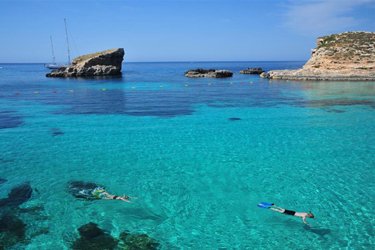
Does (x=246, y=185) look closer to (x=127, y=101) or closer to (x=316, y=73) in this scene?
(x=127, y=101)

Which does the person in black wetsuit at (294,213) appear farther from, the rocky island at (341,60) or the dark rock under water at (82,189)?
the rocky island at (341,60)

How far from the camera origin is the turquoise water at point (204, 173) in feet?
36.7

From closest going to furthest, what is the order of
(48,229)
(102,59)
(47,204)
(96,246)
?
(96,246) → (48,229) → (47,204) → (102,59)

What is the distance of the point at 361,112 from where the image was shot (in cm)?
3152

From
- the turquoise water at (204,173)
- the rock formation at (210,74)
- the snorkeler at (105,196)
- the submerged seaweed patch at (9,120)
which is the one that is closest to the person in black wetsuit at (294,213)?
the turquoise water at (204,173)

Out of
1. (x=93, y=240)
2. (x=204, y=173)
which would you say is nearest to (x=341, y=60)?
(x=204, y=173)

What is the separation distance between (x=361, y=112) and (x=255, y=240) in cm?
2591

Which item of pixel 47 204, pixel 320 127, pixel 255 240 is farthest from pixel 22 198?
pixel 320 127

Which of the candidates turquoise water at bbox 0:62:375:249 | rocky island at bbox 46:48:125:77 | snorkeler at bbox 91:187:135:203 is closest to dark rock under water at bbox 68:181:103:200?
snorkeler at bbox 91:187:135:203

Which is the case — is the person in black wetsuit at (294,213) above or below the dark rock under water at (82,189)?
below

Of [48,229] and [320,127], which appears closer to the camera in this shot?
[48,229]

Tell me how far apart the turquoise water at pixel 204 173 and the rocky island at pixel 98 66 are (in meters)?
69.5

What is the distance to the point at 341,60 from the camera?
236 feet

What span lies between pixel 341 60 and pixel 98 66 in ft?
220
